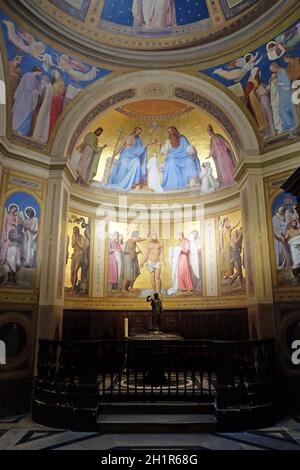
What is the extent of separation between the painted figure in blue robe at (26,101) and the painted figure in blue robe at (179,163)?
578 centimetres

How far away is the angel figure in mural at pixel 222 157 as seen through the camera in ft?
40.0

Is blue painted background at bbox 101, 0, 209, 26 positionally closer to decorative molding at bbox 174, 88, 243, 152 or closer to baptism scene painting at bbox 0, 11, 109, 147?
baptism scene painting at bbox 0, 11, 109, 147

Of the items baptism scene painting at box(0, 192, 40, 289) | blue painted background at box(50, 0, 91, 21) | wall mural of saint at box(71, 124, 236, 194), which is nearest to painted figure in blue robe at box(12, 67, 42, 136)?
blue painted background at box(50, 0, 91, 21)

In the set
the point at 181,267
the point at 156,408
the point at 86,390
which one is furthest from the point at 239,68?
the point at 86,390

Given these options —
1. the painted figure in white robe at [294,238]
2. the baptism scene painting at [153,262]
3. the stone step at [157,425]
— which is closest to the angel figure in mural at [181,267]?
the baptism scene painting at [153,262]

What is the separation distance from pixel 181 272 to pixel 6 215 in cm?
696

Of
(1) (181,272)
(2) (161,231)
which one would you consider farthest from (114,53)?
(1) (181,272)

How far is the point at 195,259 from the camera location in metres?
13.0

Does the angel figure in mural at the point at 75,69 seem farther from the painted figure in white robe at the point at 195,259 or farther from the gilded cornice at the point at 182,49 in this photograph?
the painted figure in white robe at the point at 195,259

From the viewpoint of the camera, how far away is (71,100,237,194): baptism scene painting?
12617 millimetres

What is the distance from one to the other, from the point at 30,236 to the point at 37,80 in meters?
4.31

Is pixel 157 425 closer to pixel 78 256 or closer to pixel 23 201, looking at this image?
pixel 23 201
